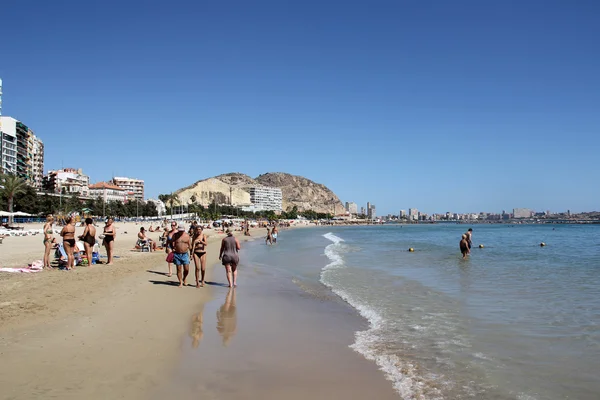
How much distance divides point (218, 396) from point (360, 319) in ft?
13.6

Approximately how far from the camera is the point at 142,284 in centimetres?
996

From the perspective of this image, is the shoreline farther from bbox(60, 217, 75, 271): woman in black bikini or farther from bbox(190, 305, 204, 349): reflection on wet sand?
bbox(60, 217, 75, 271): woman in black bikini

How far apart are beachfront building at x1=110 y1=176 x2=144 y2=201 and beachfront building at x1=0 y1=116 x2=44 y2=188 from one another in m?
60.5

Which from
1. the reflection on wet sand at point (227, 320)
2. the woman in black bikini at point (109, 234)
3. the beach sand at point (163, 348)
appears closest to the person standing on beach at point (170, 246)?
the woman in black bikini at point (109, 234)

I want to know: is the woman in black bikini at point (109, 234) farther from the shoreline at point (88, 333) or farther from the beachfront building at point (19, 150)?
the beachfront building at point (19, 150)

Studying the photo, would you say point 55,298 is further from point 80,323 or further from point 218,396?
point 218,396

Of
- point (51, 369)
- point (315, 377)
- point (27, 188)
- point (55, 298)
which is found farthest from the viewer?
point (27, 188)

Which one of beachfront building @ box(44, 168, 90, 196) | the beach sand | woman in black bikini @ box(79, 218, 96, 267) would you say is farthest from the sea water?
beachfront building @ box(44, 168, 90, 196)

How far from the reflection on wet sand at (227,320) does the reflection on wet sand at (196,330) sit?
0.29 meters

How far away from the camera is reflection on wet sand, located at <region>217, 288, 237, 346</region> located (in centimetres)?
612

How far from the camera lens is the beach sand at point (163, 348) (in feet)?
13.2

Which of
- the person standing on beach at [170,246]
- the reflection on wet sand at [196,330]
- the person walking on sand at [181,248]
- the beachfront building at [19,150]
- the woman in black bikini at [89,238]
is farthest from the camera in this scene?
the beachfront building at [19,150]

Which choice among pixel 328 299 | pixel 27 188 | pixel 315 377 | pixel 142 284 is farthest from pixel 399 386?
pixel 27 188

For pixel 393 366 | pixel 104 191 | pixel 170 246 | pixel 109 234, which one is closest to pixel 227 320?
pixel 393 366
